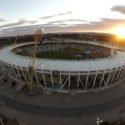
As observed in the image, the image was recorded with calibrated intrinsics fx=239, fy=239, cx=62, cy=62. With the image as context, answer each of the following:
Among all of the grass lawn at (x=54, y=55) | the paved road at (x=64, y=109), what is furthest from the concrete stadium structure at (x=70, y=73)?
the grass lawn at (x=54, y=55)

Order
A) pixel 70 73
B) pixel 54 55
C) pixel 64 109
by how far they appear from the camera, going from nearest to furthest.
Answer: pixel 64 109
pixel 70 73
pixel 54 55

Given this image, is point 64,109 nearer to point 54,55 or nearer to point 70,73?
point 70,73

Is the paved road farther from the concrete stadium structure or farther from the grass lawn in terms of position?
the grass lawn

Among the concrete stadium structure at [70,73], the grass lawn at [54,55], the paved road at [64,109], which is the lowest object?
the paved road at [64,109]

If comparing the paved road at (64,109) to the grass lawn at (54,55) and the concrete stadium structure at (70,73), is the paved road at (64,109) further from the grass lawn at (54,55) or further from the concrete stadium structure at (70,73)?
the grass lawn at (54,55)

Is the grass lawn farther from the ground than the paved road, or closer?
farther from the ground

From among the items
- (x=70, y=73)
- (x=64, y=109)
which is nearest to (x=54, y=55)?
(x=70, y=73)

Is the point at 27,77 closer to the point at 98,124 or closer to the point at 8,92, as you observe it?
the point at 8,92

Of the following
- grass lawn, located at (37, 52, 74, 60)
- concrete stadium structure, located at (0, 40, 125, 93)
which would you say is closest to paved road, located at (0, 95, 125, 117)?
concrete stadium structure, located at (0, 40, 125, 93)
